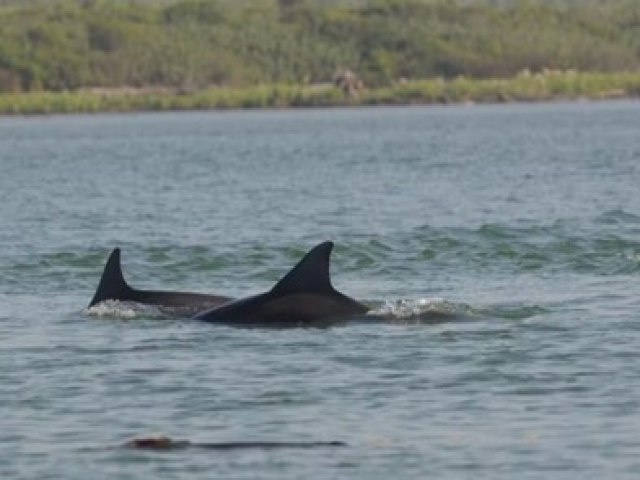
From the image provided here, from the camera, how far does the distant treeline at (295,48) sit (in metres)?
133

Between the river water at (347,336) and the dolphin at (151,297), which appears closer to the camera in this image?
the river water at (347,336)

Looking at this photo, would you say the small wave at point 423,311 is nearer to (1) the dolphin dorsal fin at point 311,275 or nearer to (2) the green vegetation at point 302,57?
(1) the dolphin dorsal fin at point 311,275

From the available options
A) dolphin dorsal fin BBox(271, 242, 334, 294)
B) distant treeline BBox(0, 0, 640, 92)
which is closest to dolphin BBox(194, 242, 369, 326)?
dolphin dorsal fin BBox(271, 242, 334, 294)

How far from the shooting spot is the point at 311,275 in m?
21.2

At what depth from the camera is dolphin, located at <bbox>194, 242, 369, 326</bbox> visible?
2131 cm

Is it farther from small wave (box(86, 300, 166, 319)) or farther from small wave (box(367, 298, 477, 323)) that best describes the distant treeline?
small wave (box(367, 298, 477, 323))

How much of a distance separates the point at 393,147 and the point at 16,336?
50699mm

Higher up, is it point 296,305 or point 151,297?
point 296,305

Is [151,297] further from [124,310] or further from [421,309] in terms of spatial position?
[421,309]

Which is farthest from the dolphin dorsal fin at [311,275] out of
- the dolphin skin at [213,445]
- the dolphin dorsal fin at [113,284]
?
the dolphin skin at [213,445]

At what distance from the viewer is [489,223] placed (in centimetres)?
3541

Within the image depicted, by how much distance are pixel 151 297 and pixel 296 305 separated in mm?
1898

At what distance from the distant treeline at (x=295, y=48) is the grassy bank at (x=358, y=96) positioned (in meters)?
4.10

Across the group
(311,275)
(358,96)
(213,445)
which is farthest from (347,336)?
(358,96)
